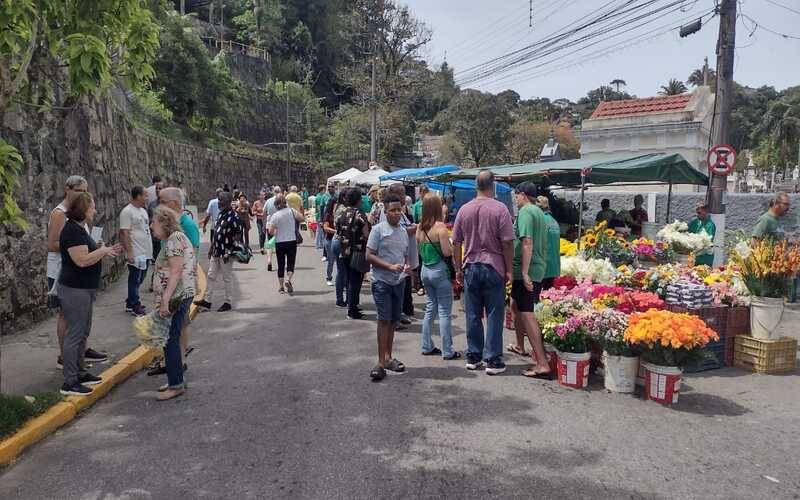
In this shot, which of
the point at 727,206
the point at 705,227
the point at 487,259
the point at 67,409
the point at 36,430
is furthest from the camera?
the point at 727,206

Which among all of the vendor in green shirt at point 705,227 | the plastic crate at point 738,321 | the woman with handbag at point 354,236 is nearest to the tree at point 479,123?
the vendor in green shirt at point 705,227

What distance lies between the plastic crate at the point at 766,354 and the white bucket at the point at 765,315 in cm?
9

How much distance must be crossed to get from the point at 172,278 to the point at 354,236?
10.3 ft

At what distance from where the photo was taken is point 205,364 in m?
6.18

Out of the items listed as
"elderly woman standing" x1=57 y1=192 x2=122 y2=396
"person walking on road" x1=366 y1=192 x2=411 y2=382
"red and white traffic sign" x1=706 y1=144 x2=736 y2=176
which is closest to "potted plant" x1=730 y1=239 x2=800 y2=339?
"person walking on road" x1=366 y1=192 x2=411 y2=382

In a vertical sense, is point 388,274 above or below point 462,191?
below

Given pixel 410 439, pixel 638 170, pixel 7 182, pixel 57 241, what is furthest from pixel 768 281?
pixel 57 241

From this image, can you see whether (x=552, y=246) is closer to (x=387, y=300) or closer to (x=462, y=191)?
(x=387, y=300)

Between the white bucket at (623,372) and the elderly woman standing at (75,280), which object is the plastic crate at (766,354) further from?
the elderly woman standing at (75,280)

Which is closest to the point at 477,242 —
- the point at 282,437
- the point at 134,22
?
the point at 282,437

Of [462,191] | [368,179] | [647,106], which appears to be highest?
[647,106]

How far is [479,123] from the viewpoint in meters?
40.9

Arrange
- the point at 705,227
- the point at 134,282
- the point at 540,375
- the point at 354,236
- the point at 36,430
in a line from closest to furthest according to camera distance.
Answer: the point at 36,430 → the point at 540,375 → the point at 354,236 → the point at 134,282 → the point at 705,227

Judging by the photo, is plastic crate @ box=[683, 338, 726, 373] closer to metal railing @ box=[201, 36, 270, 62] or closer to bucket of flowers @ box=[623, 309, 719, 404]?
A: bucket of flowers @ box=[623, 309, 719, 404]
